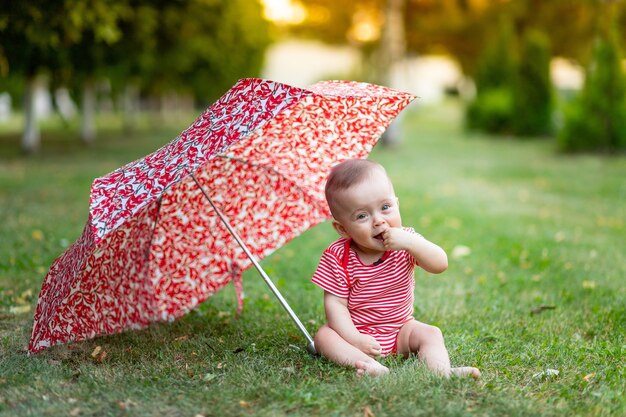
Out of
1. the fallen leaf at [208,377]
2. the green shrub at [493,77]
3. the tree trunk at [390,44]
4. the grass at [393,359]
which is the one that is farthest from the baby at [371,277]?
the green shrub at [493,77]

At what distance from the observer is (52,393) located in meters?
2.97

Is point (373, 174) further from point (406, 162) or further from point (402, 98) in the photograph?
point (406, 162)

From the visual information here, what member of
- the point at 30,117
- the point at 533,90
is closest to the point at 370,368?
the point at 30,117

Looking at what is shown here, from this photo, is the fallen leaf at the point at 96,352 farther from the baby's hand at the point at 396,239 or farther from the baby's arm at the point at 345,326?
the baby's hand at the point at 396,239

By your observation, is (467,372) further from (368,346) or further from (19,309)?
(19,309)

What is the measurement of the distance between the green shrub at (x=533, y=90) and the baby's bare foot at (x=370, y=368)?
56.4ft

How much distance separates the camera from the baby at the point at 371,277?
3072 mm

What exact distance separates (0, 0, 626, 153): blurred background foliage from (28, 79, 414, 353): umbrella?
609cm

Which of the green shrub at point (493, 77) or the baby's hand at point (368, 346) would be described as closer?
the baby's hand at point (368, 346)

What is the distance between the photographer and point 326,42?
1276 inches

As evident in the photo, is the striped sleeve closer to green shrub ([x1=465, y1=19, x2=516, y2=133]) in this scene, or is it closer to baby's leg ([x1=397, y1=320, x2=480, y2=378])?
baby's leg ([x1=397, y1=320, x2=480, y2=378])

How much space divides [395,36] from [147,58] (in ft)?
19.6

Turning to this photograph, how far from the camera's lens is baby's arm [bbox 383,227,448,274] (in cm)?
307

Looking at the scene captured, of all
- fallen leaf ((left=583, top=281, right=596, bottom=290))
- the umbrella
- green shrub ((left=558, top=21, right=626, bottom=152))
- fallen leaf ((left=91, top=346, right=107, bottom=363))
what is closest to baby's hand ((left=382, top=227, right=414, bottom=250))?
the umbrella
